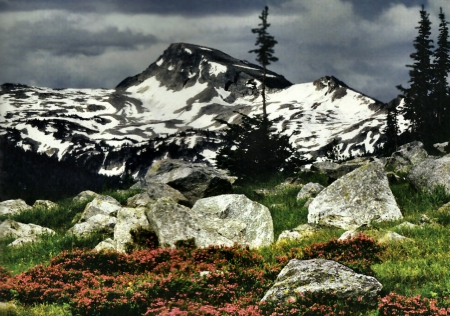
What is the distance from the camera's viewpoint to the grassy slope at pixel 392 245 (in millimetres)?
9806

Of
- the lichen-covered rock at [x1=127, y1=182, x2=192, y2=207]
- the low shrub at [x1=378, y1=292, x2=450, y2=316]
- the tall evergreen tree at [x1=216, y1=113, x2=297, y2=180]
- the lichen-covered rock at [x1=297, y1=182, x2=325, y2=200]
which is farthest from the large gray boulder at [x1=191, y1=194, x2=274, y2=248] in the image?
the tall evergreen tree at [x1=216, y1=113, x2=297, y2=180]

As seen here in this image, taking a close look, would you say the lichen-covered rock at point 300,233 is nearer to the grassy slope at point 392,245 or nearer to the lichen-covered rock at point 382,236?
the grassy slope at point 392,245

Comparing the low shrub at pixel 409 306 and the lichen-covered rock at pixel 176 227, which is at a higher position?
the lichen-covered rock at pixel 176 227

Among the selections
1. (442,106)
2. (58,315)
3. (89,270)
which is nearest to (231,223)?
(89,270)

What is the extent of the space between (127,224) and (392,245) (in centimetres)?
777

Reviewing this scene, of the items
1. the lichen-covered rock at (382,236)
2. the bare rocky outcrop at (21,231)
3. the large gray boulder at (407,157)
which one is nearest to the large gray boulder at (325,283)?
the lichen-covered rock at (382,236)

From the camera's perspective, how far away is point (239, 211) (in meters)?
17.7

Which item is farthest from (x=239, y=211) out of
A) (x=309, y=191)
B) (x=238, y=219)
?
(x=309, y=191)

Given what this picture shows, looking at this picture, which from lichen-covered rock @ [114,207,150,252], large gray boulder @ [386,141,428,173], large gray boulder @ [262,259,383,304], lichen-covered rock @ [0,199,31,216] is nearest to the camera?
large gray boulder @ [262,259,383,304]

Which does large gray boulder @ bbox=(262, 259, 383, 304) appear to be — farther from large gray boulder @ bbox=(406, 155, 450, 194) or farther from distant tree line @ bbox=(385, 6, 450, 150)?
distant tree line @ bbox=(385, 6, 450, 150)

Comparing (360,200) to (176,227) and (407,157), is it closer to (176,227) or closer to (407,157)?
(176,227)

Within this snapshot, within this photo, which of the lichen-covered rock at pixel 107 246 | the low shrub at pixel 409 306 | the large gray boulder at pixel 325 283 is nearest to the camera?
the low shrub at pixel 409 306

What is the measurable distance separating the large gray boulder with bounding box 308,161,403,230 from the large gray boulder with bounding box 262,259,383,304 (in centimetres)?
775

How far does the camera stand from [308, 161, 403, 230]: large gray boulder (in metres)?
17.3
